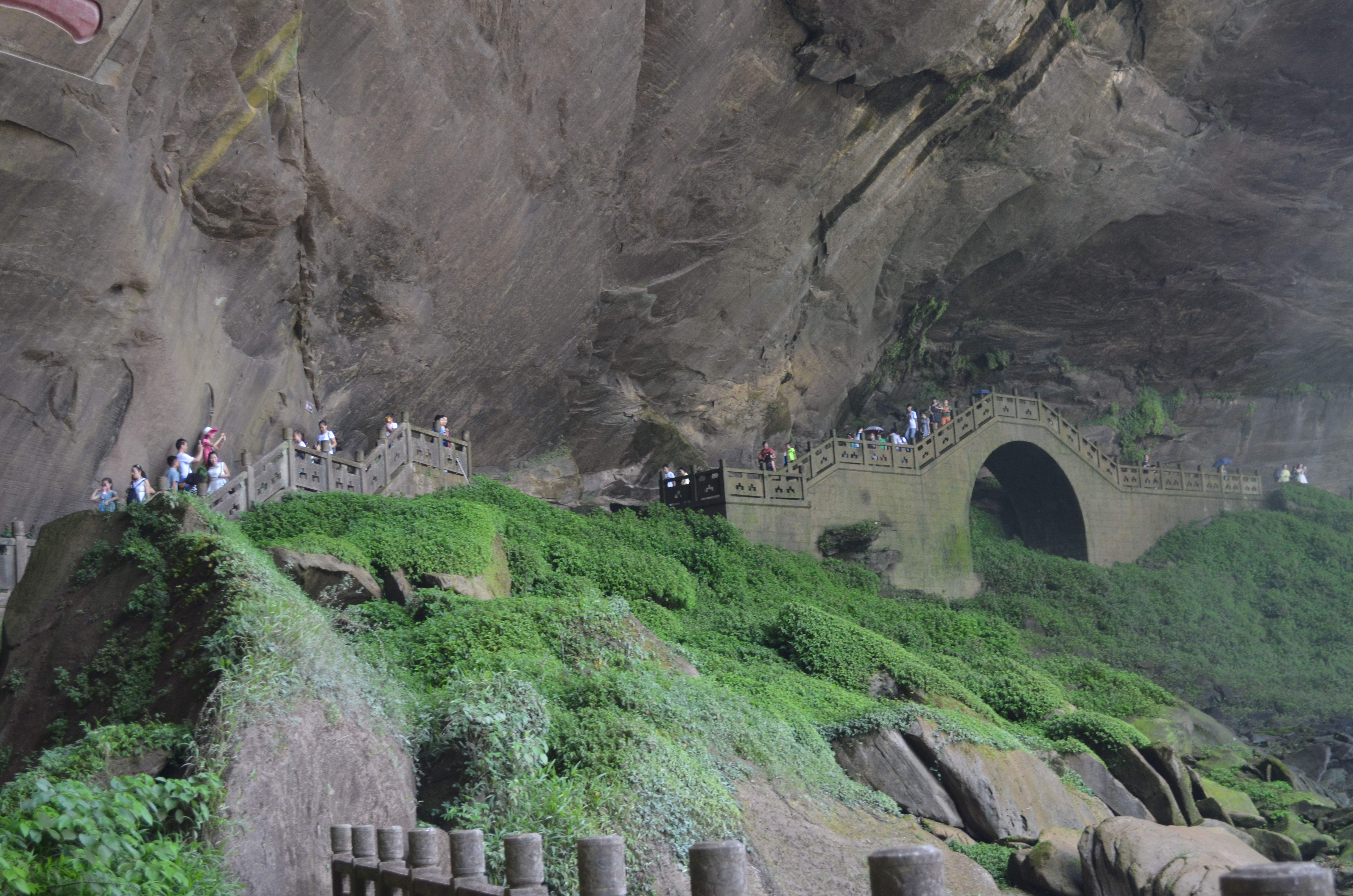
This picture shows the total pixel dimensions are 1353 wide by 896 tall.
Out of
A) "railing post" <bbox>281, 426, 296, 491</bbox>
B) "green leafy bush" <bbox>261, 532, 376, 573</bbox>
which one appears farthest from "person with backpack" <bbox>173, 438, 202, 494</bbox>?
"green leafy bush" <bbox>261, 532, 376, 573</bbox>

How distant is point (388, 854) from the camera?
5.90 m

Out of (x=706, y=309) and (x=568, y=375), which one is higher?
(x=706, y=309)

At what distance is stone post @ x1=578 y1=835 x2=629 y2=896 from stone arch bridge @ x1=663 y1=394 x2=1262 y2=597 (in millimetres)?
18812

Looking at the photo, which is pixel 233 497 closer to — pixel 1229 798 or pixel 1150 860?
pixel 1150 860

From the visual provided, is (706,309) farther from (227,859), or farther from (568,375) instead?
(227,859)

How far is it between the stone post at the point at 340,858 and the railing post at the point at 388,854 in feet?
1.12

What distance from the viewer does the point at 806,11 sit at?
68.5 ft

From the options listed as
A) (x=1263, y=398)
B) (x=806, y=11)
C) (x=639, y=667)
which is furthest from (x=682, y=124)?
(x=1263, y=398)

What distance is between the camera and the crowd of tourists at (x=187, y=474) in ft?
50.8

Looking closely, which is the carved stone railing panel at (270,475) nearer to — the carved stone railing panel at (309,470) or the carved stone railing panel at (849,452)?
the carved stone railing panel at (309,470)

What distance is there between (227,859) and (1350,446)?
40.6 meters

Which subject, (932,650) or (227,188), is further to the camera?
(932,650)

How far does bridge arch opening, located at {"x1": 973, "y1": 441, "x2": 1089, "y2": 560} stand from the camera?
96.4 ft

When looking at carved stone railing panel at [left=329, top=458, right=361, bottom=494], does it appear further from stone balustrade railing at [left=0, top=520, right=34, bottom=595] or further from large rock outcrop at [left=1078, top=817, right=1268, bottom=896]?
large rock outcrop at [left=1078, top=817, right=1268, bottom=896]
